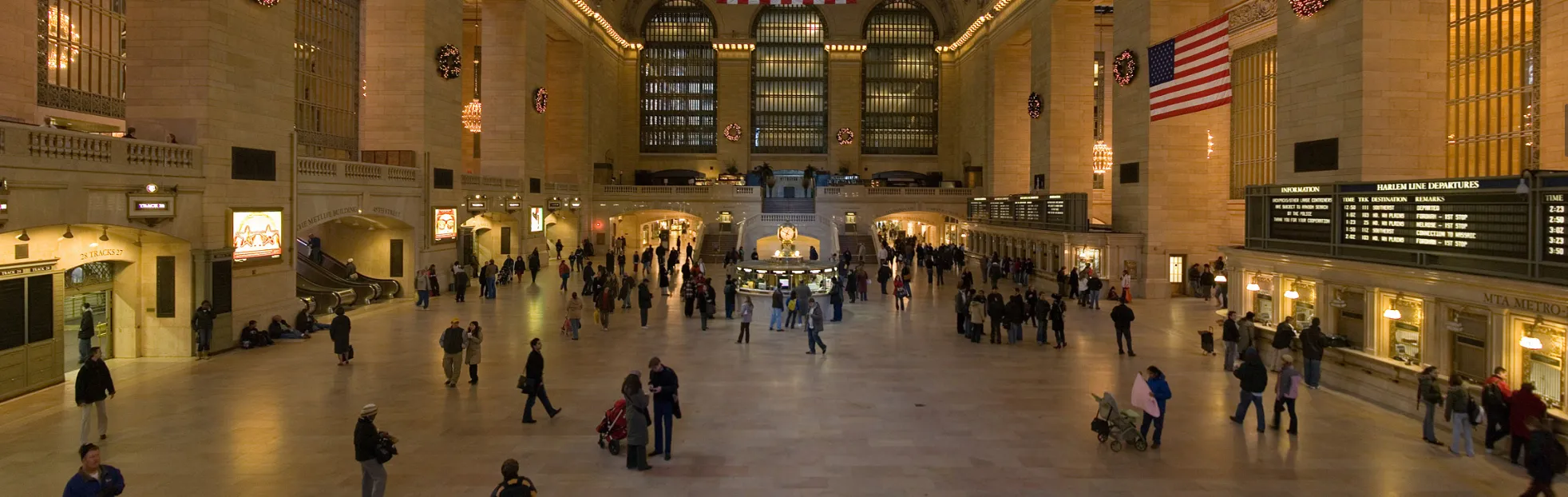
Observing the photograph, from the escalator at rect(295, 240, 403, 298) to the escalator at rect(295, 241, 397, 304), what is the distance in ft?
0.15

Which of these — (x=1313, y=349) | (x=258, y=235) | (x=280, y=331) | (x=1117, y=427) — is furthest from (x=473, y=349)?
(x=1313, y=349)

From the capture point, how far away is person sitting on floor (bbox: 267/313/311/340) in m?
16.2

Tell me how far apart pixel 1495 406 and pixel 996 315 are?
8.11m

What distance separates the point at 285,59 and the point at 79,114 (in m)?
6.66

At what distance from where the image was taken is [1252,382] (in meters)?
9.80

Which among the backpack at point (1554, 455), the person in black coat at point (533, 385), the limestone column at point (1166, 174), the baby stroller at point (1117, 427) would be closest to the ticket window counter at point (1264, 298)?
the baby stroller at point (1117, 427)

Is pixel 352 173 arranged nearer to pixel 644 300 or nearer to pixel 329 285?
pixel 329 285

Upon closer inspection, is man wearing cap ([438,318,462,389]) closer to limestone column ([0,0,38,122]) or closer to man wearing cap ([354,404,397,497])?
man wearing cap ([354,404,397,497])

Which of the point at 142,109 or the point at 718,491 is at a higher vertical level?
the point at 142,109

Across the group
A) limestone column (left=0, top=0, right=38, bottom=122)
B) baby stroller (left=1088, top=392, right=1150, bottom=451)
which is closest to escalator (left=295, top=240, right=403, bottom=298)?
limestone column (left=0, top=0, right=38, bottom=122)

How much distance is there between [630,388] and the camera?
8.27 m

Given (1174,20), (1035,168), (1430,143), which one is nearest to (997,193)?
(1035,168)

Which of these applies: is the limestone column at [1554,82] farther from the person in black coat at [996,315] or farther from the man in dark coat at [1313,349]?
the person in black coat at [996,315]

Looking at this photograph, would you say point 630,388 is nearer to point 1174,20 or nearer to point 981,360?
point 981,360
